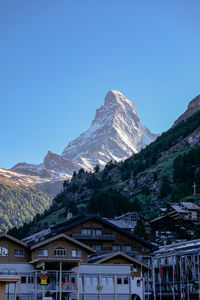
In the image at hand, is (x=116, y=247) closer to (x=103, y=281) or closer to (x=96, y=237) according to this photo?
(x=96, y=237)

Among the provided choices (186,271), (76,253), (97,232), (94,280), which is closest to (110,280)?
(94,280)

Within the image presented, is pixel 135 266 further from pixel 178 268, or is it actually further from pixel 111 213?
pixel 111 213

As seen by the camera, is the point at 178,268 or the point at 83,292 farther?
the point at 178,268

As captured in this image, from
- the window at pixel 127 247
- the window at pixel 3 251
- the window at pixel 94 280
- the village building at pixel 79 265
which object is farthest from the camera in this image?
the window at pixel 127 247

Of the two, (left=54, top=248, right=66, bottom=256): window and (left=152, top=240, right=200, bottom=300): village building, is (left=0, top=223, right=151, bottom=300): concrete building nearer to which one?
(left=54, top=248, right=66, bottom=256): window

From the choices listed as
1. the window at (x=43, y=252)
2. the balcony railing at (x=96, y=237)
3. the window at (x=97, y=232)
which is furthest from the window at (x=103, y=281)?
the window at (x=97, y=232)

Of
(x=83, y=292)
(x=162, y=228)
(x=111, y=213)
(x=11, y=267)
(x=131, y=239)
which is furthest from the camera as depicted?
(x=111, y=213)

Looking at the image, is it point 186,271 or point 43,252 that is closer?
point 186,271

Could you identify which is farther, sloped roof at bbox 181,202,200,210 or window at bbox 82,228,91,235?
sloped roof at bbox 181,202,200,210

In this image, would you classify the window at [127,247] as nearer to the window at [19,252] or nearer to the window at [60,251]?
the window at [60,251]

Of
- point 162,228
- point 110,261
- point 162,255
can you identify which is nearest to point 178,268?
point 162,255

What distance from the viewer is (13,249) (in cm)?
7294

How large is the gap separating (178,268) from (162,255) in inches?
183

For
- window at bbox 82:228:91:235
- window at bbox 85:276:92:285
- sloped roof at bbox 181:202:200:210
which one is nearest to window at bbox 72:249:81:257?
window at bbox 85:276:92:285
